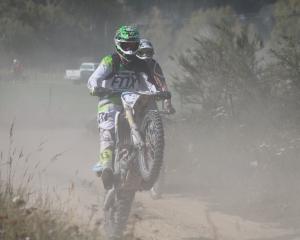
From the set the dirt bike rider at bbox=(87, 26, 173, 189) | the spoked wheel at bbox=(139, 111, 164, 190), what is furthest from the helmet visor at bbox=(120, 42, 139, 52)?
the spoked wheel at bbox=(139, 111, 164, 190)

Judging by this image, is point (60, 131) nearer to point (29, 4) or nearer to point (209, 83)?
point (209, 83)

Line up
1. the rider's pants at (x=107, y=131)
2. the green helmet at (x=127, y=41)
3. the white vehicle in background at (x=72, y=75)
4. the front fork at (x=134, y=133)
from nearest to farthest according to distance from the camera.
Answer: the front fork at (x=134, y=133) < the rider's pants at (x=107, y=131) < the green helmet at (x=127, y=41) < the white vehicle in background at (x=72, y=75)

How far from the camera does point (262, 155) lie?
472 inches

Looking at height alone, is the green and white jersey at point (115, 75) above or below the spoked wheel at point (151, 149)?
above

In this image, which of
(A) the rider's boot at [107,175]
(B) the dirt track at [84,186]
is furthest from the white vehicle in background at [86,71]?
(A) the rider's boot at [107,175]

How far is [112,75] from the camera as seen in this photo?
769 centimetres

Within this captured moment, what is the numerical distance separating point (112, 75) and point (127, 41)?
41 cm

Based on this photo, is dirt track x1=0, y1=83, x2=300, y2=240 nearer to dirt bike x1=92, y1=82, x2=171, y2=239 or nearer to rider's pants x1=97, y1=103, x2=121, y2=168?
dirt bike x1=92, y1=82, x2=171, y2=239

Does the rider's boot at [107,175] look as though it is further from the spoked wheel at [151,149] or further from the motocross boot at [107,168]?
the spoked wheel at [151,149]

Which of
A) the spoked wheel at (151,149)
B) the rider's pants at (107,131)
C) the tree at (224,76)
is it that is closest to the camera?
the spoked wheel at (151,149)

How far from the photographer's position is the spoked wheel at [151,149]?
7047 millimetres

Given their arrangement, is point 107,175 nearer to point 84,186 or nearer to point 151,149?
point 151,149

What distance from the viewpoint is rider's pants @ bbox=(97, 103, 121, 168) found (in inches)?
291

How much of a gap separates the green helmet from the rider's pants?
0.58 meters
